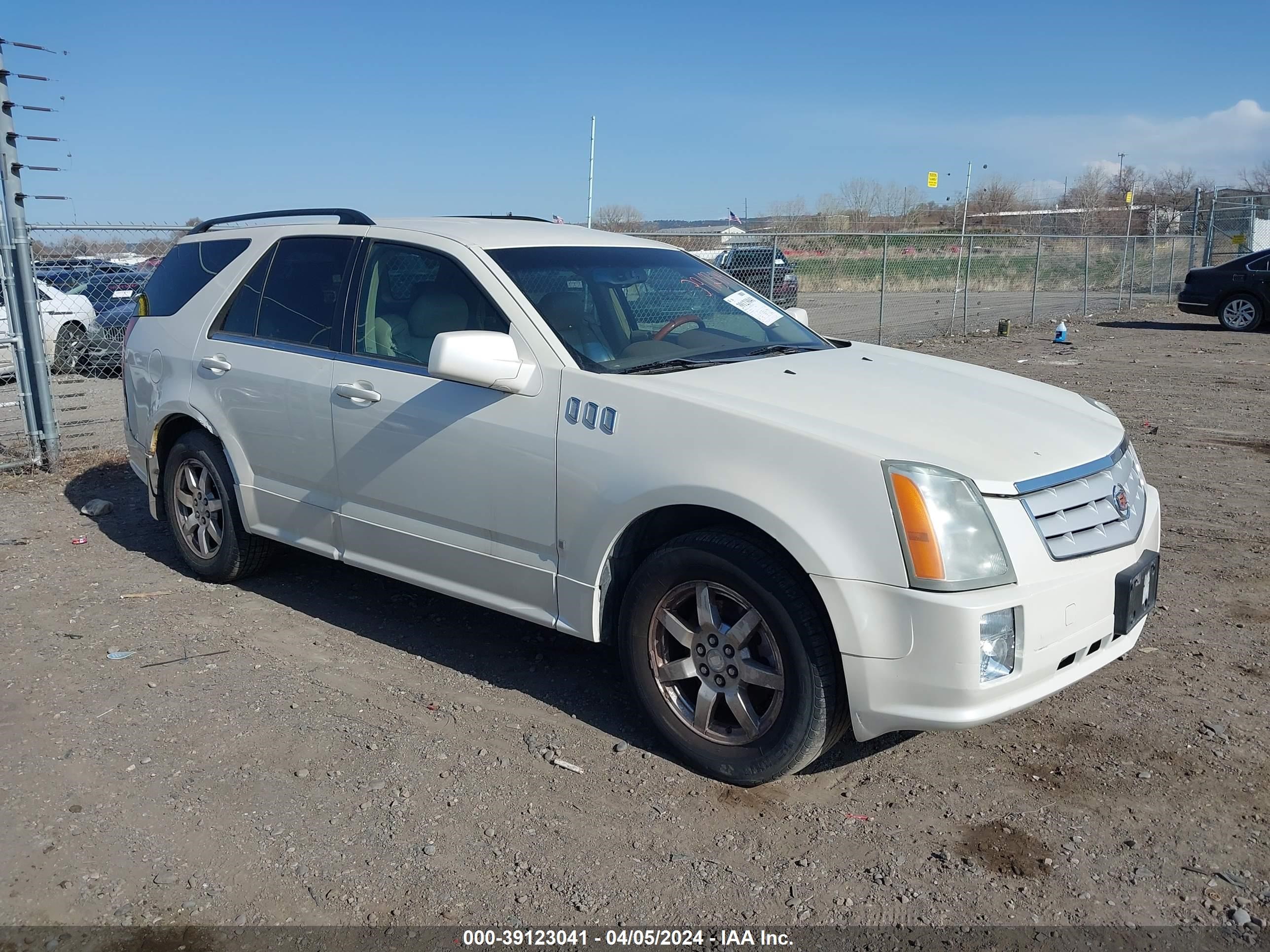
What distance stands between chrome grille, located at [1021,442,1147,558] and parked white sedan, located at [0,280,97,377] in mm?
11212

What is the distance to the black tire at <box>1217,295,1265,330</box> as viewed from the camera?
61.9 ft

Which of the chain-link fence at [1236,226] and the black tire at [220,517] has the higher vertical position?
the chain-link fence at [1236,226]

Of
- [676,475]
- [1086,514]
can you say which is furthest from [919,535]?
[676,475]

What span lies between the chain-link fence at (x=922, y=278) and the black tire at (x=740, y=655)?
961 centimetres

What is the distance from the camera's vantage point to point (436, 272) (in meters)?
4.55

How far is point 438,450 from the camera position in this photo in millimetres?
4266

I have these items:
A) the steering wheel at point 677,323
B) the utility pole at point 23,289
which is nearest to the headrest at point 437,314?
the steering wheel at point 677,323

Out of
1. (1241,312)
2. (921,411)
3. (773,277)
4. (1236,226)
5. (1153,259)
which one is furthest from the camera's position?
(1236,226)

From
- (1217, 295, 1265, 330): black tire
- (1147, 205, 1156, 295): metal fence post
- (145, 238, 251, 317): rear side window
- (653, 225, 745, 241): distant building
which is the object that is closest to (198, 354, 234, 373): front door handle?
(145, 238, 251, 317): rear side window

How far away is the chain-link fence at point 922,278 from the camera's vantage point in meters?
15.8

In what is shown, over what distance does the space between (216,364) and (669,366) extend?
2.53 m

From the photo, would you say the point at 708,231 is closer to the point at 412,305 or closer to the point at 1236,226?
the point at 412,305

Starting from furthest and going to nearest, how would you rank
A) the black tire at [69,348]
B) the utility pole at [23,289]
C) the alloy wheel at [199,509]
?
the black tire at [69,348] → the utility pole at [23,289] → the alloy wheel at [199,509]

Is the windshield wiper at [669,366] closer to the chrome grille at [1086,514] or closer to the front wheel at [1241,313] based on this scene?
the chrome grille at [1086,514]
